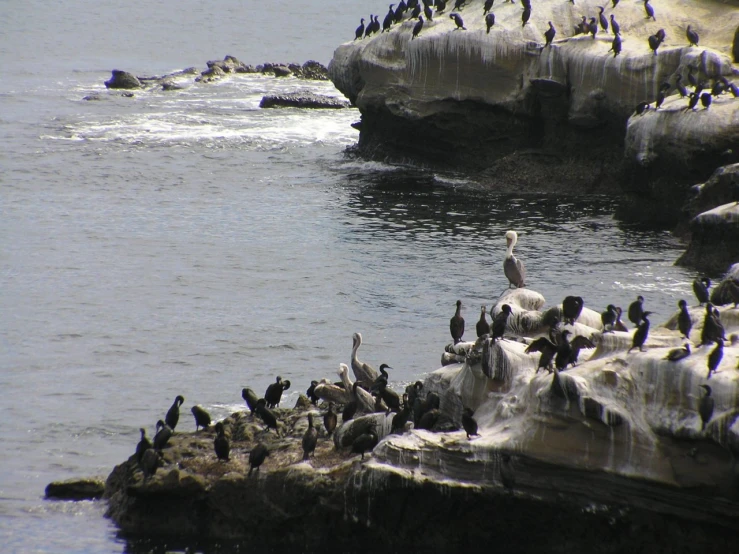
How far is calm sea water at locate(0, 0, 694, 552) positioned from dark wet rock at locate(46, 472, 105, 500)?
24 centimetres

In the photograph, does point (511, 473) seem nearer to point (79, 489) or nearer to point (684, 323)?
point (684, 323)

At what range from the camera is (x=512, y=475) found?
49.1ft

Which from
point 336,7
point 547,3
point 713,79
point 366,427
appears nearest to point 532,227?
point 713,79

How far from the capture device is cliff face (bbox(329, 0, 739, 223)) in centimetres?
3559

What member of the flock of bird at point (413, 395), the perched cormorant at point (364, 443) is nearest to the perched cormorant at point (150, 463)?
the flock of bird at point (413, 395)

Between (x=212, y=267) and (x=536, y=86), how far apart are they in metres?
11.8

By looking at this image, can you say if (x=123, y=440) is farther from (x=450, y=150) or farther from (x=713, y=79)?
(x=450, y=150)

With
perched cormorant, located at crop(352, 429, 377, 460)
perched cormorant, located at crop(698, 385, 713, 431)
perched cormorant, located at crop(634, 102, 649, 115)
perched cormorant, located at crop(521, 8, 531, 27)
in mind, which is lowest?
perched cormorant, located at crop(352, 429, 377, 460)

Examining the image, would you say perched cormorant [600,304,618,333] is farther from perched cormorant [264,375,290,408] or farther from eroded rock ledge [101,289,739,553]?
perched cormorant [264,375,290,408]

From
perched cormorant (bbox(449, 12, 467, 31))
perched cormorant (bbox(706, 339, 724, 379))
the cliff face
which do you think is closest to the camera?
perched cormorant (bbox(706, 339, 724, 379))

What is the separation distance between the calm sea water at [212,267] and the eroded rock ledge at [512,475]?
173 centimetres

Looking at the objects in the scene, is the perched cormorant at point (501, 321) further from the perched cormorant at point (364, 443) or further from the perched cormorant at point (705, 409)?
the perched cormorant at point (705, 409)

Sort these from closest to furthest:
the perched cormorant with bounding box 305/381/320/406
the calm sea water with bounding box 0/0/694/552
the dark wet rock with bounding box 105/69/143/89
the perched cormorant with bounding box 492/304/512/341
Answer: the perched cormorant with bounding box 492/304/512/341, the perched cormorant with bounding box 305/381/320/406, the calm sea water with bounding box 0/0/694/552, the dark wet rock with bounding box 105/69/143/89

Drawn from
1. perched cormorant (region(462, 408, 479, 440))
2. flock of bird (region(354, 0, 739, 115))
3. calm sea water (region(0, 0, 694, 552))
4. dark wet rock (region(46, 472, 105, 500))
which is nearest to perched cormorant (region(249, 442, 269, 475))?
calm sea water (region(0, 0, 694, 552))
